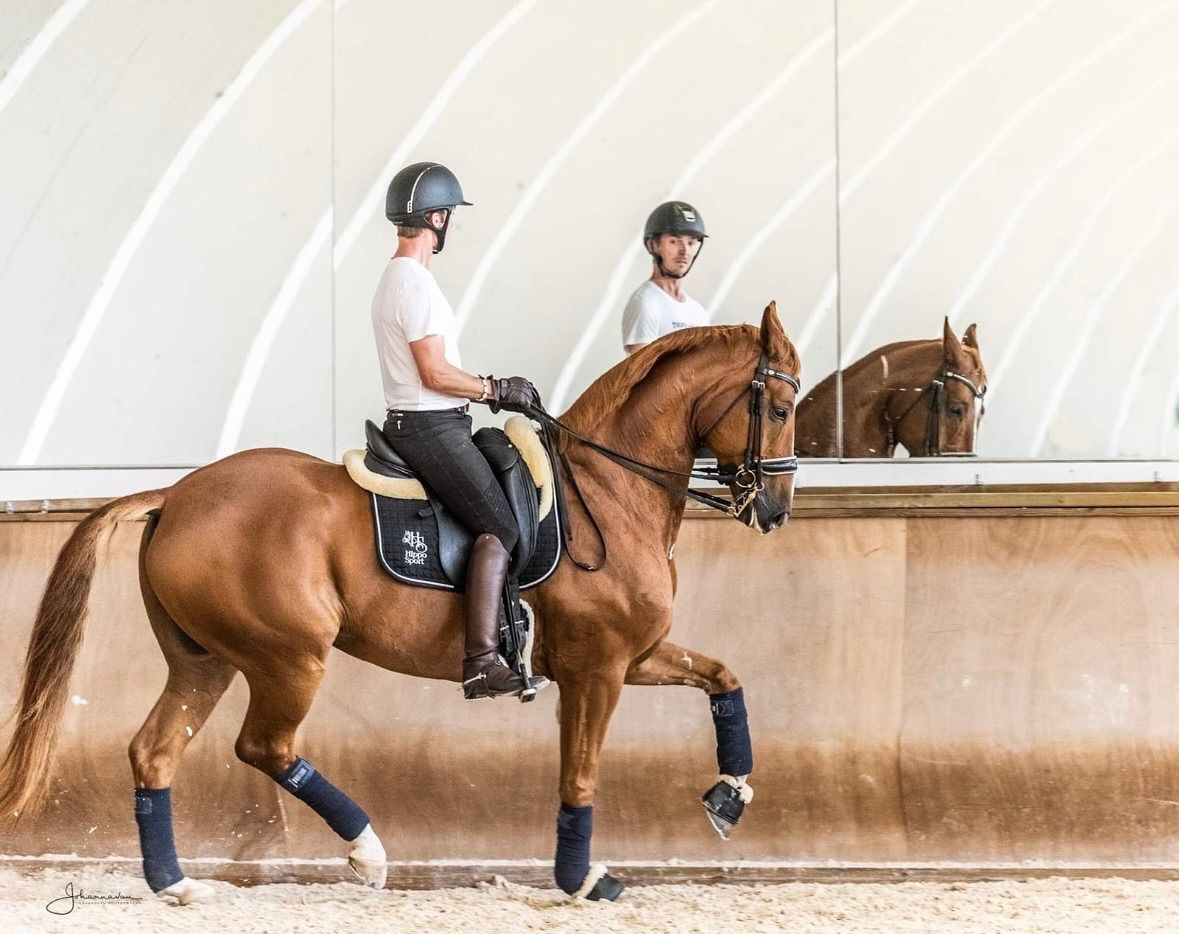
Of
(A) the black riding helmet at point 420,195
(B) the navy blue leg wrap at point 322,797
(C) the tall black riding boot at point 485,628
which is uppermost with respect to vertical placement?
(A) the black riding helmet at point 420,195

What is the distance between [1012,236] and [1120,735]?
6.71ft

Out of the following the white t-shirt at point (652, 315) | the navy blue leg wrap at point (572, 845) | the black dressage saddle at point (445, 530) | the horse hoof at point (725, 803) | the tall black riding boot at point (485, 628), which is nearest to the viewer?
the tall black riding boot at point (485, 628)

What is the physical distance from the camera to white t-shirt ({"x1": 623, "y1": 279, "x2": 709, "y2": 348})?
209 inches

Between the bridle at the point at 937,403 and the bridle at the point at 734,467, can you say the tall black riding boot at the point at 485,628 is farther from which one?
the bridle at the point at 937,403

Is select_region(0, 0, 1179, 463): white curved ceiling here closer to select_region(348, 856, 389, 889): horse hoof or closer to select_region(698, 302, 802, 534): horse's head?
select_region(698, 302, 802, 534): horse's head

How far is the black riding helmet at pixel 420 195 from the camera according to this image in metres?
4.01

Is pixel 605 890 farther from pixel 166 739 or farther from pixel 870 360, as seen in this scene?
pixel 870 360

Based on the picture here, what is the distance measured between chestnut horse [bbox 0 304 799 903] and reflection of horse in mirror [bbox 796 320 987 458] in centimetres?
133

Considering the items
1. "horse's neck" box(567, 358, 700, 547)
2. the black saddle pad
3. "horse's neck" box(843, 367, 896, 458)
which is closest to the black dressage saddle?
the black saddle pad

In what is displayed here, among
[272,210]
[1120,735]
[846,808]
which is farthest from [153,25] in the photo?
[1120,735]

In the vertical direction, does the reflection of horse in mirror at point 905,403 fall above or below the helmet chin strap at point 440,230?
below

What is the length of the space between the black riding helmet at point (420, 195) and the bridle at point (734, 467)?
0.67 meters

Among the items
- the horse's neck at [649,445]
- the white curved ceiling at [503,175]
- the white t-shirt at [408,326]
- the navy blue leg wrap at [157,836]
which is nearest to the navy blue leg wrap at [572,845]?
the horse's neck at [649,445]

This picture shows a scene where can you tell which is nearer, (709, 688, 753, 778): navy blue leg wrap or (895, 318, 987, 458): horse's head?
(709, 688, 753, 778): navy blue leg wrap
